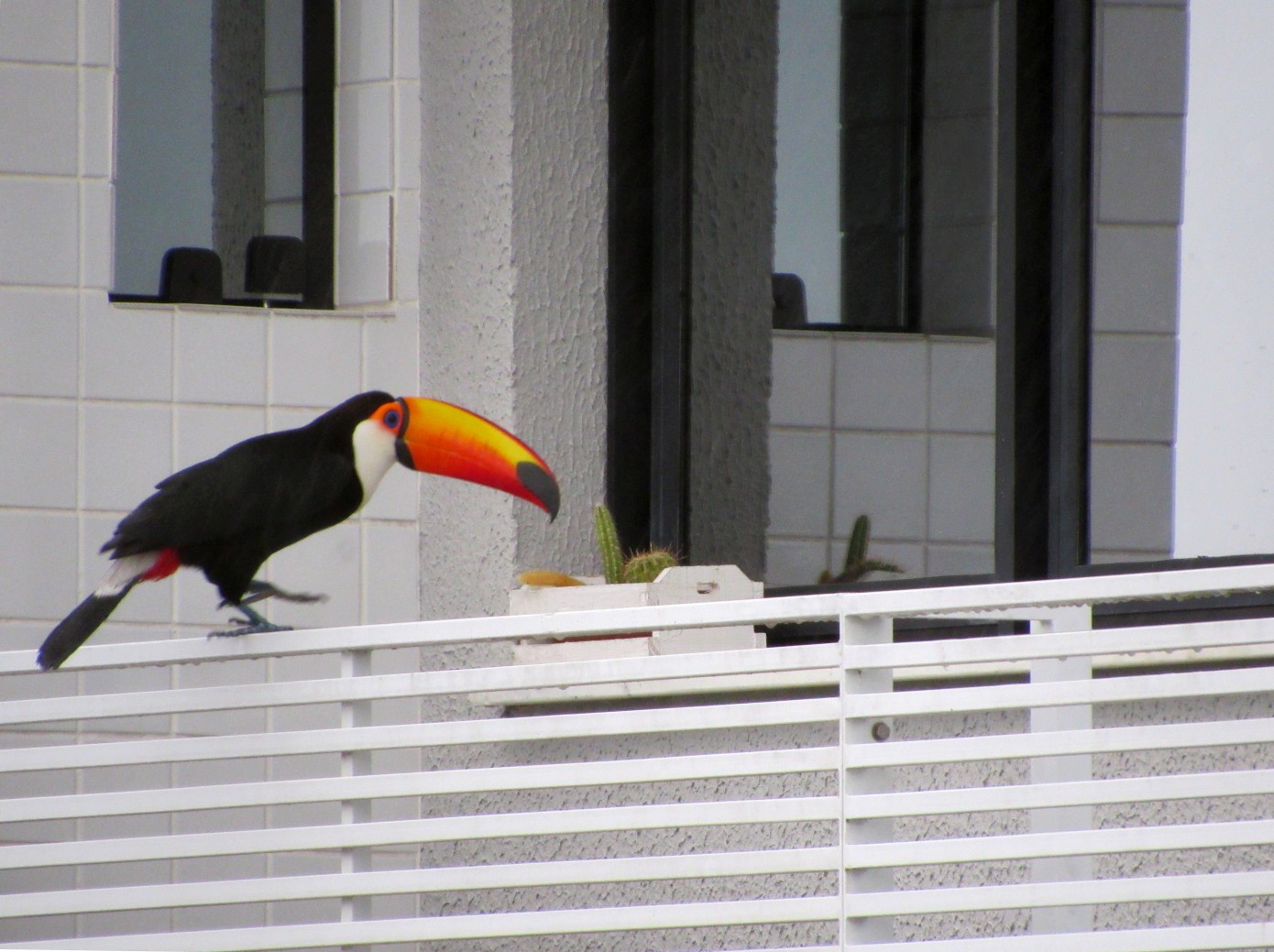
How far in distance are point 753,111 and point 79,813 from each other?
1814mm

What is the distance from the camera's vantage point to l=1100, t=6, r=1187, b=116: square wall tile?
2.79 m

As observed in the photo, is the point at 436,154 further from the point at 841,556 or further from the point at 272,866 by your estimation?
the point at 272,866

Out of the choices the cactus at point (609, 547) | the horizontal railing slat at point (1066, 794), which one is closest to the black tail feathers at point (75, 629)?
the cactus at point (609, 547)

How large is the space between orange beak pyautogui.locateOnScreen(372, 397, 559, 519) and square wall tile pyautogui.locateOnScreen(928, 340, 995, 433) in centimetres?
79

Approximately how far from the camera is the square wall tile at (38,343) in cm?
373

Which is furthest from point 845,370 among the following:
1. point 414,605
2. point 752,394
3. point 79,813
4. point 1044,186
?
point 79,813

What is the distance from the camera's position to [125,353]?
3.76 meters

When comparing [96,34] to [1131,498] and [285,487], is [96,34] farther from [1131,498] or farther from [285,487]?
[1131,498]

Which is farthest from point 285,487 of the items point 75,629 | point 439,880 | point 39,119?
point 39,119

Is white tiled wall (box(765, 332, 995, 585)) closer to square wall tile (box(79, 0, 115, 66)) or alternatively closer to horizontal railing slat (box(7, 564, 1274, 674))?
horizontal railing slat (box(7, 564, 1274, 674))

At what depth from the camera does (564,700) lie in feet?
10.9

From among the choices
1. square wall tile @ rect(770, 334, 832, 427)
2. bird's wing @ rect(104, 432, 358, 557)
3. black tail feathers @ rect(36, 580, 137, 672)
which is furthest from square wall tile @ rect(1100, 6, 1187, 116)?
black tail feathers @ rect(36, 580, 137, 672)

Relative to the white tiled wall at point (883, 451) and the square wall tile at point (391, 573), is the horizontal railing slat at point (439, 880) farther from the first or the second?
the square wall tile at point (391, 573)

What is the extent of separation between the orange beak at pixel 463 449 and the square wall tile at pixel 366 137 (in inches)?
45.8
